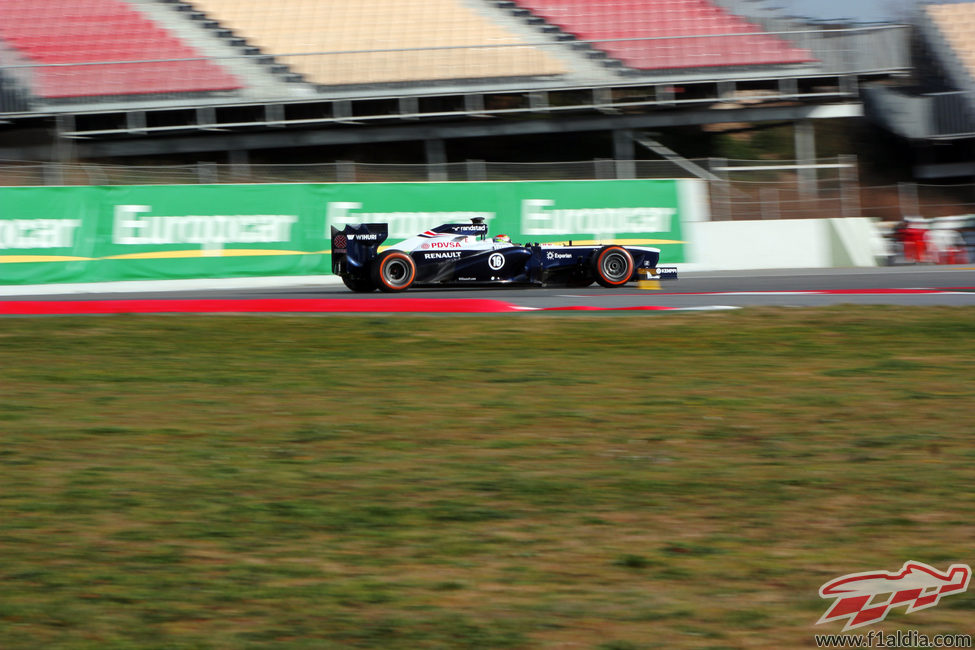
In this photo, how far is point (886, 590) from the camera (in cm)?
339

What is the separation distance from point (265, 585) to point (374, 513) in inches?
34.7

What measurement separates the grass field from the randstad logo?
0.06m

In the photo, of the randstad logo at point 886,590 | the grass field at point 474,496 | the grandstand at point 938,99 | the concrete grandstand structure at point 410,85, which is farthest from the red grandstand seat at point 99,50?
the randstad logo at point 886,590

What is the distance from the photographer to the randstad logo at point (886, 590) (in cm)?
324

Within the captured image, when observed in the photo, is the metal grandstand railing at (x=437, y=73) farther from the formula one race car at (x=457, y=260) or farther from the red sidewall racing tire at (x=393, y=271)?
the red sidewall racing tire at (x=393, y=271)

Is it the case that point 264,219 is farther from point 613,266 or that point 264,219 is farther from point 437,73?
point 437,73

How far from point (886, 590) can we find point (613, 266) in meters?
12.1

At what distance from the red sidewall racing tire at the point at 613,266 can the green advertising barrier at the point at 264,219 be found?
261cm

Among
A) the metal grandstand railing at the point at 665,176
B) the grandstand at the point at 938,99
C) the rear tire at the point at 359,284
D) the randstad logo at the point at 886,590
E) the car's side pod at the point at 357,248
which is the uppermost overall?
the grandstand at the point at 938,99

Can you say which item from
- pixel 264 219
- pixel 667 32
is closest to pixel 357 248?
pixel 264 219

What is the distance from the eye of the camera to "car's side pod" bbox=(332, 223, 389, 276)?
592 inches


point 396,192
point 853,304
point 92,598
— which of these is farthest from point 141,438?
point 396,192

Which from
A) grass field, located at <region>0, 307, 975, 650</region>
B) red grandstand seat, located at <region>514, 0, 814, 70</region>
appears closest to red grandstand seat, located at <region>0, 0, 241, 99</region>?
red grandstand seat, located at <region>514, 0, 814, 70</region>

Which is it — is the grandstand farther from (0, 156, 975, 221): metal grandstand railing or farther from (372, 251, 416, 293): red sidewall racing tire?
(372, 251, 416, 293): red sidewall racing tire
